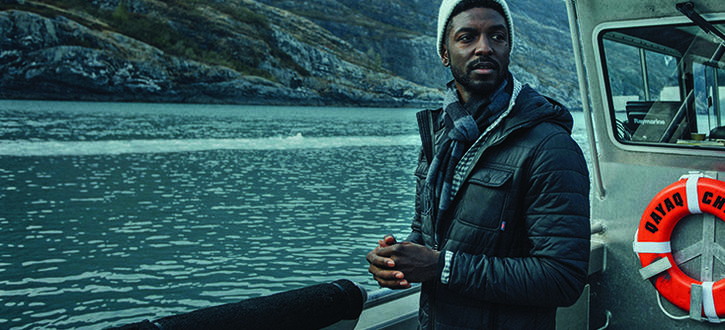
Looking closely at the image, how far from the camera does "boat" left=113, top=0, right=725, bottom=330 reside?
9.52ft

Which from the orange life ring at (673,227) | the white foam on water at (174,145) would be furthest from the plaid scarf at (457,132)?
the white foam on water at (174,145)

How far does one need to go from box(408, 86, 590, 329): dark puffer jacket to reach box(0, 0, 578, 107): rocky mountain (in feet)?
344

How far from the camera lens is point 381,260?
147cm

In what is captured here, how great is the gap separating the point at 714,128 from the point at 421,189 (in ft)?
7.77

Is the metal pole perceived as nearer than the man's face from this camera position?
No

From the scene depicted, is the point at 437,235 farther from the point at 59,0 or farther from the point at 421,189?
the point at 59,0

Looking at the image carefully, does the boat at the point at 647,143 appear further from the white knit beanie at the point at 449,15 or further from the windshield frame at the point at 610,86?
the white knit beanie at the point at 449,15

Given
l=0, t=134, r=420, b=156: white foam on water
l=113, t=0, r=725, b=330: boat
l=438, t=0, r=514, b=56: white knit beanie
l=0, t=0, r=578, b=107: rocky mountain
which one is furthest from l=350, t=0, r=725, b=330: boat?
l=0, t=0, r=578, b=107: rocky mountain

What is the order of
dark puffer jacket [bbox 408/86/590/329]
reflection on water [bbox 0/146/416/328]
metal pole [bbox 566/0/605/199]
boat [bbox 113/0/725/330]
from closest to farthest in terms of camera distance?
dark puffer jacket [bbox 408/86/590/329] < boat [bbox 113/0/725/330] < metal pole [bbox 566/0/605/199] < reflection on water [bbox 0/146/416/328]

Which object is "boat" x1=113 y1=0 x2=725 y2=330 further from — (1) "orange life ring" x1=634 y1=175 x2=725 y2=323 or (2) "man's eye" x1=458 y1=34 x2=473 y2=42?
(2) "man's eye" x1=458 y1=34 x2=473 y2=42

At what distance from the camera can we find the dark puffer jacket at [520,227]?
138 cm

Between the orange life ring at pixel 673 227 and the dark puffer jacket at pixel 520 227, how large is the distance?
1.69m

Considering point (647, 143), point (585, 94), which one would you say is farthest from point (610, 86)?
point (647, 143)

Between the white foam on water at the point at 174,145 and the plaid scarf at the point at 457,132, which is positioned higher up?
the plaid scarf at the point at 457,132
